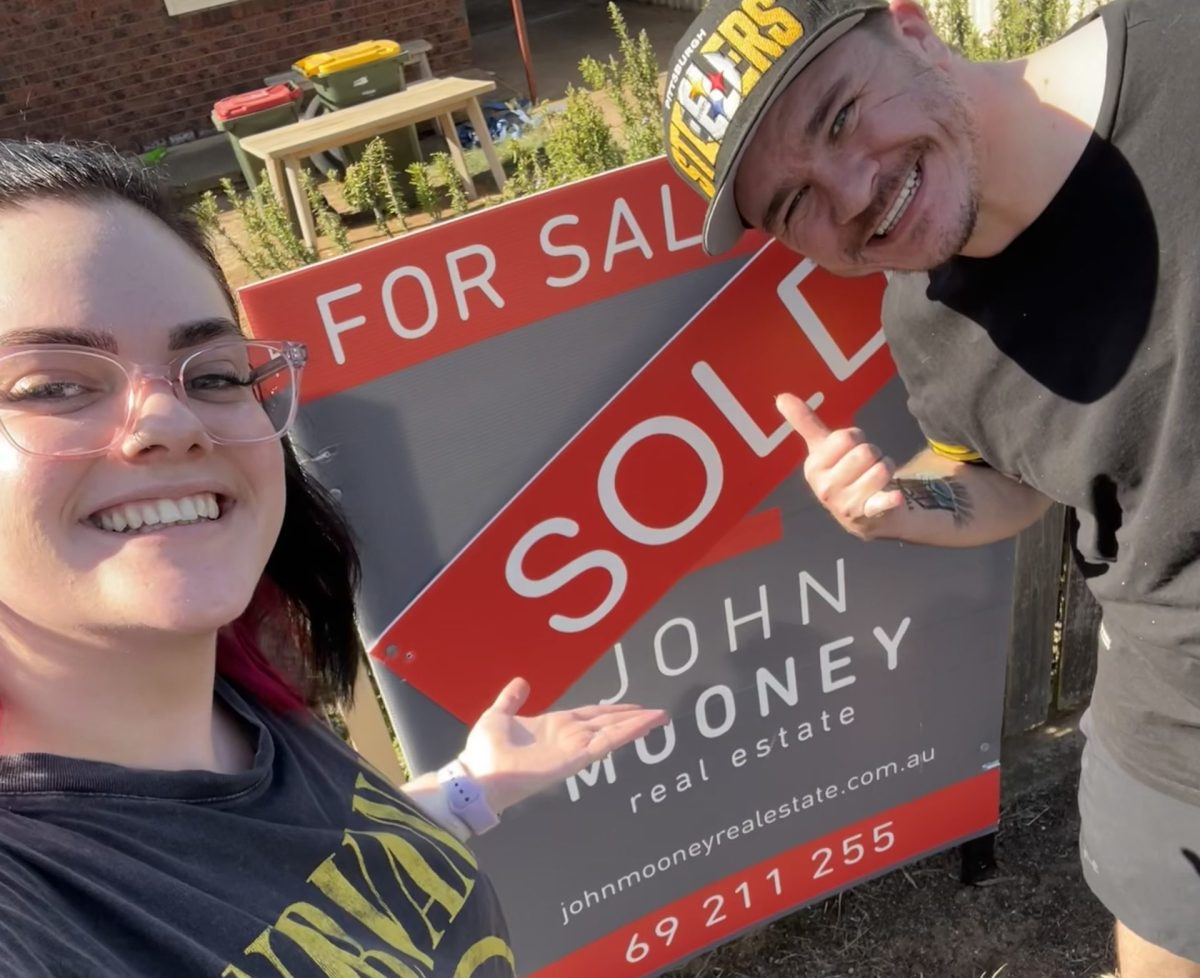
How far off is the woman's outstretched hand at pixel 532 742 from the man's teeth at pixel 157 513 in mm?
847

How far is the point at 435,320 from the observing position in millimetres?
1797

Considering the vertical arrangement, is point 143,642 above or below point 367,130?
above

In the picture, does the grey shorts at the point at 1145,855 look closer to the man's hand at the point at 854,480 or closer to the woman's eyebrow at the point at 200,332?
the man's hand at the point at 854,480

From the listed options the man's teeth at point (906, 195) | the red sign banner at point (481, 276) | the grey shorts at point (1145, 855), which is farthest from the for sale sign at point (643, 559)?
the grey shorts at point (1145, 855)

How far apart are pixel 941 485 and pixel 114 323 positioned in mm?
1467

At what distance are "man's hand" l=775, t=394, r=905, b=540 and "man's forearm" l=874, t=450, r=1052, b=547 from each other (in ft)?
0.27

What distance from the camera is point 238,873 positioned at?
1.19 metres

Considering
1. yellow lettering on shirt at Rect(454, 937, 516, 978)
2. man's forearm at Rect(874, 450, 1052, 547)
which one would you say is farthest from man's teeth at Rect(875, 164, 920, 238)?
yellow lettering on shirt at Rect(454, 937, 516, 978)

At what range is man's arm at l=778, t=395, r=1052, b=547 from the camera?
1.85 metres

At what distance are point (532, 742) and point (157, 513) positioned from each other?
3.25 feet

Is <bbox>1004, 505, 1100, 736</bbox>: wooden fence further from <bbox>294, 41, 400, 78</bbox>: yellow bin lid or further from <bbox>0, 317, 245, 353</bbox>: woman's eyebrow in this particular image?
<bbox>294, 41, 400, 78</bbox>: yellow bin lid

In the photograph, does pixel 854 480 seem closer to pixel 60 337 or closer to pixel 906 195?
pixel 906 195

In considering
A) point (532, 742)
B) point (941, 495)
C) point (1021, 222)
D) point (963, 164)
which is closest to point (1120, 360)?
point (1021, 222)

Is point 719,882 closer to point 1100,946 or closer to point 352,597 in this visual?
point 1100,946
